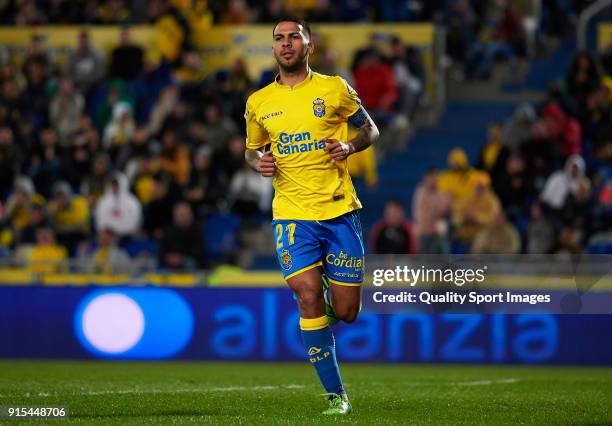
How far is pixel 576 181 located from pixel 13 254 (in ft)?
23.0

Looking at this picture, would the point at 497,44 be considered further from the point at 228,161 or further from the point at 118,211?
the point at 118,211

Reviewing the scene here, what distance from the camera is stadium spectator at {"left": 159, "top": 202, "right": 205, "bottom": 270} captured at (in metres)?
16.3

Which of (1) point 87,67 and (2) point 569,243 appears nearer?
(2) point 569,243

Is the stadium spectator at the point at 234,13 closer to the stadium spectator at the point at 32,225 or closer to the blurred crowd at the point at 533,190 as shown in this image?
the blurred crowd at the point at 533,190

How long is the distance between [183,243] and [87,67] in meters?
5.59

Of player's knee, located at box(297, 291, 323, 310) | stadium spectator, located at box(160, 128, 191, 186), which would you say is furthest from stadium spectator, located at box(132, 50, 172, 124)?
player's knee, located at box(297, 291, 323, 310)

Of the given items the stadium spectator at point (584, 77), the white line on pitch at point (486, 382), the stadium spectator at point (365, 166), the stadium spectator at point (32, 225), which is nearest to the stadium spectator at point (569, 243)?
the stadium spectator at point (584, 77)

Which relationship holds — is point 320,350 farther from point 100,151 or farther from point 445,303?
point 100,151

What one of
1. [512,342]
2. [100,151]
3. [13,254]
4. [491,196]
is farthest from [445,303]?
[100,151]

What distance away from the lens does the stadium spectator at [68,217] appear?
1772cm

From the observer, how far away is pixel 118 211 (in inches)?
702

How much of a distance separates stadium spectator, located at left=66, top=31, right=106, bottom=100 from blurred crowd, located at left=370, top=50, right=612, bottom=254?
5623mm

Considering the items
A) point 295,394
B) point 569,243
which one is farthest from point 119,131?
point 295,394

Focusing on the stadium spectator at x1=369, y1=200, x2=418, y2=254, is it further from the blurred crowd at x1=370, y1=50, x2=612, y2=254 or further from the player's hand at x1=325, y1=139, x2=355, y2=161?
the player's hand at x1=325, y1=139, x2=355, y2=161
